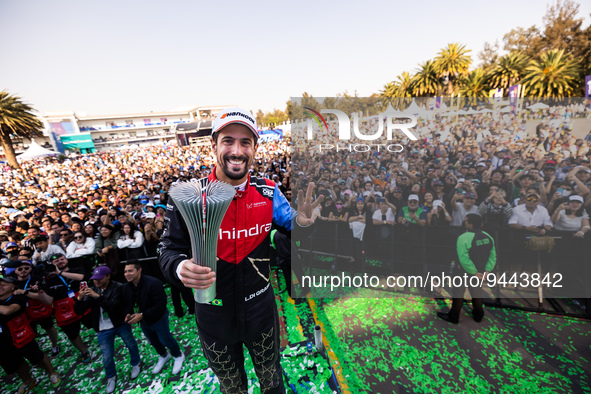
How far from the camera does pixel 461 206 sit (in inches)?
231

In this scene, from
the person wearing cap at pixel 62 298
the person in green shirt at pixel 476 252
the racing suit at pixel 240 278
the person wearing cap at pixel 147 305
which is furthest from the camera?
the person wearing cap at pixel 62 298

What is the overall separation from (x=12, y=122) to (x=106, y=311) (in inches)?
1588

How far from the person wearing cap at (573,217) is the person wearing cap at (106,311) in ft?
27.2

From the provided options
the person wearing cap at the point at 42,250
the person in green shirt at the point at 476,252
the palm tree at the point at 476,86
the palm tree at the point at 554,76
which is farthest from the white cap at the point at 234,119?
the palm tree at the point at 554,76

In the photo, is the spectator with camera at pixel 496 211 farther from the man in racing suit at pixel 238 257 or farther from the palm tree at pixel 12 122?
the palm tree at pixel 12 122

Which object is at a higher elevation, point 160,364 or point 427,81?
point 427,81

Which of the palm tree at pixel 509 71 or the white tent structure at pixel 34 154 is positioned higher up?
the palm tree at pixel 509 71

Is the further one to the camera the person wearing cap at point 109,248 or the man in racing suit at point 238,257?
the person wearing cap at point 109,248

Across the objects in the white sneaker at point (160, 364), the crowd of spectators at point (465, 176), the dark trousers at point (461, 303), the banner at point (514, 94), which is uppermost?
the banner at point (514, 94)

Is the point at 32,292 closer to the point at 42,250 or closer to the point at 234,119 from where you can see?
the point at 42,250

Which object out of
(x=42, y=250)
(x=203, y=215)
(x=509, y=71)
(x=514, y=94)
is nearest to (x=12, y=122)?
(x=42, y=250)

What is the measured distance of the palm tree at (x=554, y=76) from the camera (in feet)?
74.3

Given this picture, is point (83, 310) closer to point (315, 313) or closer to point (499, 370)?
point (315, 313)

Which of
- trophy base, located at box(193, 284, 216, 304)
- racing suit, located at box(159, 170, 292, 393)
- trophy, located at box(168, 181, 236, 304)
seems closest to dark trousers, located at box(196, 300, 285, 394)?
racing suit, located at box(159, 170, 292, 393)
